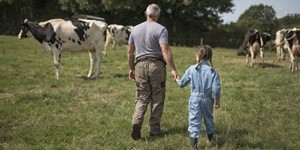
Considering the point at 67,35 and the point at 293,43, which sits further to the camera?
the point at 293,43

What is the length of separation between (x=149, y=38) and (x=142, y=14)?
40269mm

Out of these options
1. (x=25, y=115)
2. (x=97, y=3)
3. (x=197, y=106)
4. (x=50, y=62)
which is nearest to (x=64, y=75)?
(x=50, y=62)

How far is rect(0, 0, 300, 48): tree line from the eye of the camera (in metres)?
44.0

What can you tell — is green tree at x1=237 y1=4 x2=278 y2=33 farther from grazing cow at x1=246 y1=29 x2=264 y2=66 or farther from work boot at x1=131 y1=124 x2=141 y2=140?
work boot at x1=131 y1=124 x2=141 y2=140

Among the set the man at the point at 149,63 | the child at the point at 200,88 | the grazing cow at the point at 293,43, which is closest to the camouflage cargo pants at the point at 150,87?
the man at the point at 149,63

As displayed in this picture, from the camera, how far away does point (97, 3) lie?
46125 mm

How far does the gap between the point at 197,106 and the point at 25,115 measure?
4268 millimetres

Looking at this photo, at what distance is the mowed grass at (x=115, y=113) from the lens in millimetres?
6871

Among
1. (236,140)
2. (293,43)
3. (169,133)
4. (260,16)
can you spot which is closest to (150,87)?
(169,133)

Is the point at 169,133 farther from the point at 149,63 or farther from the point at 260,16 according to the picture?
the point at 260,16

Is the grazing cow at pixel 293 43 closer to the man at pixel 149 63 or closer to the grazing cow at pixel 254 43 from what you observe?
the grazing cow at pixel 254 43

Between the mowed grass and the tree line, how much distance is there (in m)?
29.3

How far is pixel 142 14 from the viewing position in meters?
46.6

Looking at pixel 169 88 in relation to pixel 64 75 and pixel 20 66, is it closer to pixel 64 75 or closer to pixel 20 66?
pixel 64 75
